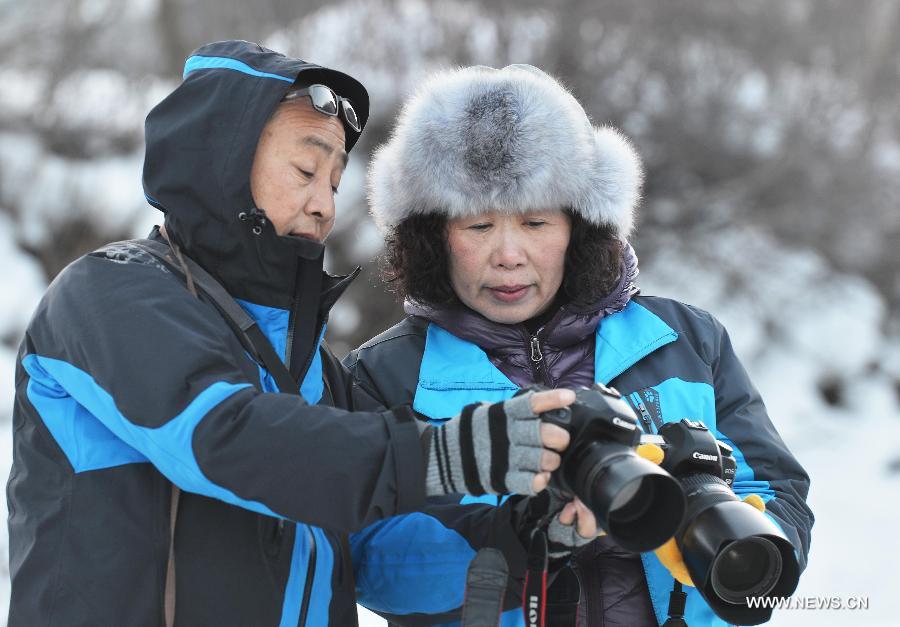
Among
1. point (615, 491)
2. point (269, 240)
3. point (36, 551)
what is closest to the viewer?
point (615, 491)

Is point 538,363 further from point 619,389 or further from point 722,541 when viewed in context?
point 722,541

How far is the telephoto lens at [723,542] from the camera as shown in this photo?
166 cm

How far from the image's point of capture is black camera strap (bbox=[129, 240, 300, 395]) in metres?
1.76

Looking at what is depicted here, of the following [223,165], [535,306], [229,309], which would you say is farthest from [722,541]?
[223,165]

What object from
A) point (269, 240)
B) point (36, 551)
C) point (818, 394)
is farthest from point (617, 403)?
point (818, 394)

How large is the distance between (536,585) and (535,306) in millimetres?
714

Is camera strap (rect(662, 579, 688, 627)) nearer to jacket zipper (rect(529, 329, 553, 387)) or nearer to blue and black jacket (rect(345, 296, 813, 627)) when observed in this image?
blue and black jacket (rect(345, 296, 813, 627))

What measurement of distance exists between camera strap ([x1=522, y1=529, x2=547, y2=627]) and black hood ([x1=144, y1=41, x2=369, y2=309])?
0.66m

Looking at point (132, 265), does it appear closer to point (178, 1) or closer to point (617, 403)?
point (617, 403)

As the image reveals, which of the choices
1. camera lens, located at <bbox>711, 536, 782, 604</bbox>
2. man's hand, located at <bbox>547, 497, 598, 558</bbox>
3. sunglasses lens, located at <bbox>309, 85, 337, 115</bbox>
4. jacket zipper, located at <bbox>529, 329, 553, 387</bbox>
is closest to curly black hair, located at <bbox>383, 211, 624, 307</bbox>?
jacket zipper, located at <bbox>529, 329, 553, 387</bbox>

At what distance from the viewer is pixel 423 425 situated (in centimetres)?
163

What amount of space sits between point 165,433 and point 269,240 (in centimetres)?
46

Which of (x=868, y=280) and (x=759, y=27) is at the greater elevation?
(x=759, y=27)

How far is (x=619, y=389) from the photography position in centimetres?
219
